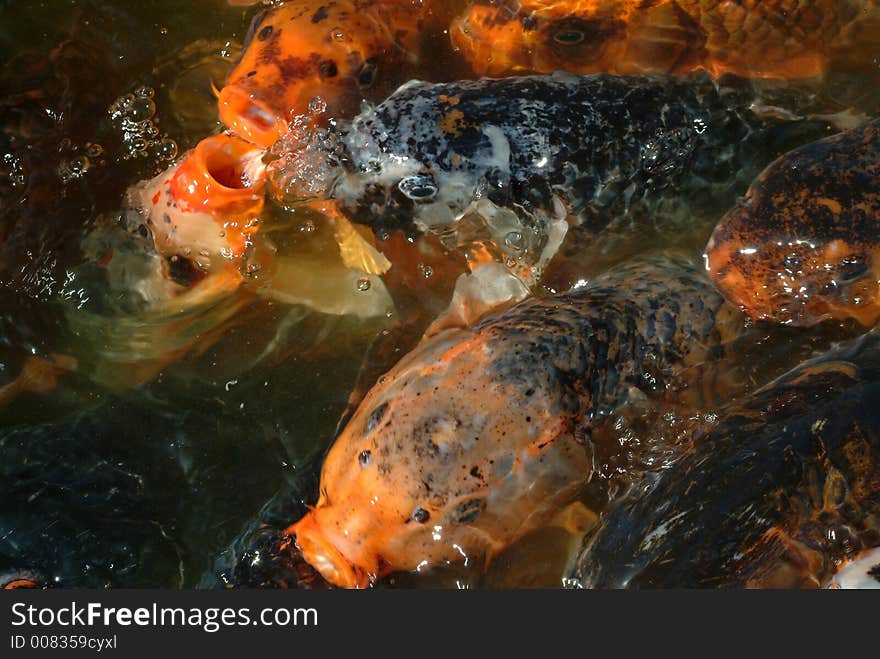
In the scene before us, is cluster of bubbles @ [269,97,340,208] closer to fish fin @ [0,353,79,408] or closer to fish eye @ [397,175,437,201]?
fish eye @ [397,175,437,201]

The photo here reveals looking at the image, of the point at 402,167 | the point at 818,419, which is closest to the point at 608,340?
the point at 818,419

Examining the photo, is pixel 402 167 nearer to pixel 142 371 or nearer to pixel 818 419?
pixel 142 371

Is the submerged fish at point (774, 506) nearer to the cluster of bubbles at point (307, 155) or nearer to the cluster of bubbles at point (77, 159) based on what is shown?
the cluster of bubbles at point (307, 155)

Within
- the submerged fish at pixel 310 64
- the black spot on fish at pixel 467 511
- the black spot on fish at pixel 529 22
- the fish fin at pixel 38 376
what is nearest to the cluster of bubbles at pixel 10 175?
the fish fin at pixel 38 376

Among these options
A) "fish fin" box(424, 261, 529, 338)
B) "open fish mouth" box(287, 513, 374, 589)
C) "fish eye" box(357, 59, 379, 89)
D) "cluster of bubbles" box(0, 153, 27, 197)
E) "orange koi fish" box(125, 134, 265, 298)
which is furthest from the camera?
"cluster of bubbles" box(0, 153, 27, 197)

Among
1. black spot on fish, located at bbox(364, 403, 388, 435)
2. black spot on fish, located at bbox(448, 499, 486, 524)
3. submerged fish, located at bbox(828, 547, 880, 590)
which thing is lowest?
submerged fish, located at bbox(828, 547, 880, 590)

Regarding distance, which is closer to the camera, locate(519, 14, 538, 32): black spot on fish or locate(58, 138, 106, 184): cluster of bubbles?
locate(519, 14, 538, 32): black spot on fish

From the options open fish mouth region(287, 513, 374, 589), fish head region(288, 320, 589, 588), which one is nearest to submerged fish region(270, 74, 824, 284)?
fish head region(288, 320, 589, 588)
